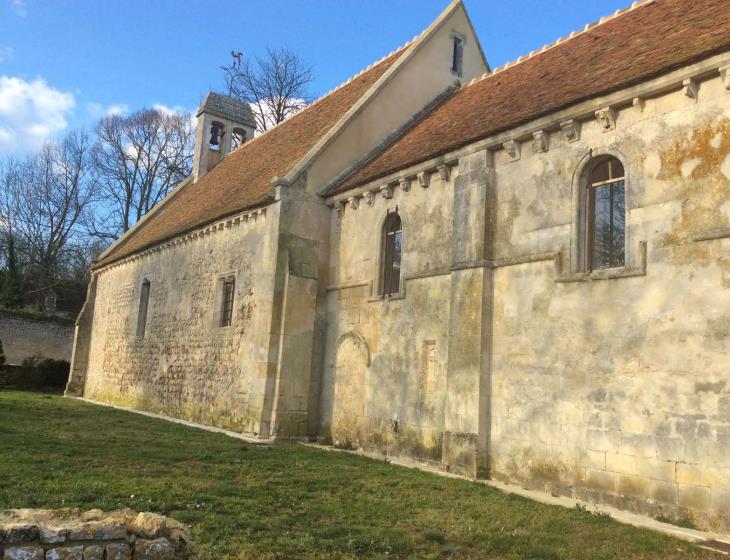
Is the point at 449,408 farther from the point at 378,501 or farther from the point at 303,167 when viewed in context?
the point at 303,167

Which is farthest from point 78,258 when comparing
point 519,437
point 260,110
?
point 519,437

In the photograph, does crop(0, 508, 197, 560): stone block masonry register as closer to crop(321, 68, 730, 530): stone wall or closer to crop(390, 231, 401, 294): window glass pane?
crop(321, 68, 730, 530): stone wall

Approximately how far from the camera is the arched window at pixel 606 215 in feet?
27.7

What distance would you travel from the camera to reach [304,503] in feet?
22.3

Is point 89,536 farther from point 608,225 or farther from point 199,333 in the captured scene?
point 199,333

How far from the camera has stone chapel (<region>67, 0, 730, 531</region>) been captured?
7321 mm

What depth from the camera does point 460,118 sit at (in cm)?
1256

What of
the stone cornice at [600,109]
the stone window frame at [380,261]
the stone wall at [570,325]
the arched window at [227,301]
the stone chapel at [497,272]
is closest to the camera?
the stone wall at [570,325]

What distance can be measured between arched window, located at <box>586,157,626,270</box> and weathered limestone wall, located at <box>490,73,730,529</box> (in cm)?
26

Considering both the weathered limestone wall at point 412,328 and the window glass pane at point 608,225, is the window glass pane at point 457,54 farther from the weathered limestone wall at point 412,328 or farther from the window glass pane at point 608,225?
the window glass pane at point 608,225

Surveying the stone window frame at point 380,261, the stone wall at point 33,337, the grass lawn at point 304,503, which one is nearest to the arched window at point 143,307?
the grass lawn at point 304,503

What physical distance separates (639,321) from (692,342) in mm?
703

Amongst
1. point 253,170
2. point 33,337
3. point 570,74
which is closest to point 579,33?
point 570,74

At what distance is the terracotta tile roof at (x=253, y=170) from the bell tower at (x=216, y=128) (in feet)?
3.89
